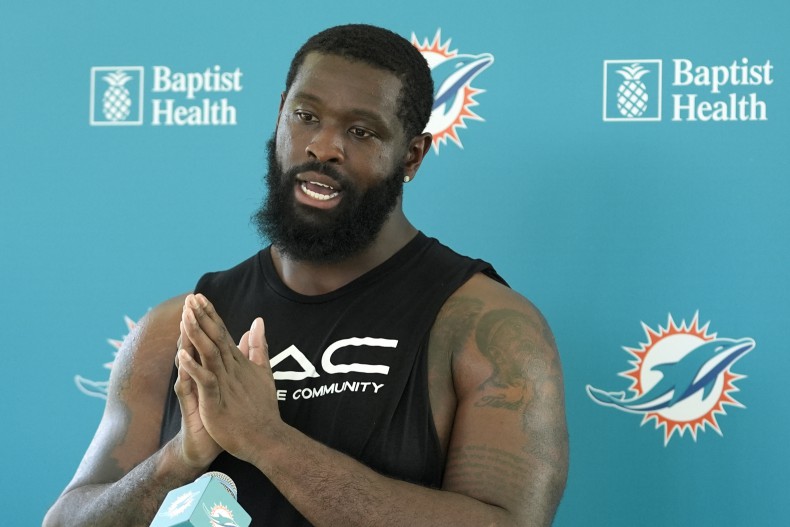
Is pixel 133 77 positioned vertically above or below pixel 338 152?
A: above

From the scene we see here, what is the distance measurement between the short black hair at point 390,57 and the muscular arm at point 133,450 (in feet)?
1.59

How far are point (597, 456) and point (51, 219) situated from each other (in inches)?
45.8

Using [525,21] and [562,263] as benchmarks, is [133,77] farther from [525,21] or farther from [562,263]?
[562,263]

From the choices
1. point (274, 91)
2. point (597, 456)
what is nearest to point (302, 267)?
point (274, 91)

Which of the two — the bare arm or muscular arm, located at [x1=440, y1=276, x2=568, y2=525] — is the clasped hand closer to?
the bare arm

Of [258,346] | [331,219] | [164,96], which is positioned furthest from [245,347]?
[164,96]

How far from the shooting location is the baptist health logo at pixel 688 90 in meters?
1.97

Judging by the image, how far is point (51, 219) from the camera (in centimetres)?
222

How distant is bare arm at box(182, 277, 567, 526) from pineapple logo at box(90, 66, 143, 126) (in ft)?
2.81

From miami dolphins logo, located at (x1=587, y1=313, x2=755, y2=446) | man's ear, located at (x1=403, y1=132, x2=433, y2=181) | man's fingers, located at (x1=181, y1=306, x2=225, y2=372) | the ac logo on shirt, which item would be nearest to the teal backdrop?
miami dolphins logo, located at (x1=587, y1=313, x2=755, y2=446)

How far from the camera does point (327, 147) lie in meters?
1.71

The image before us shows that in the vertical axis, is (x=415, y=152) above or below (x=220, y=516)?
above

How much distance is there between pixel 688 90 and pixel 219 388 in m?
1.05

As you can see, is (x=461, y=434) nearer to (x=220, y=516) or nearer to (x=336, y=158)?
(x=336, y=158)
